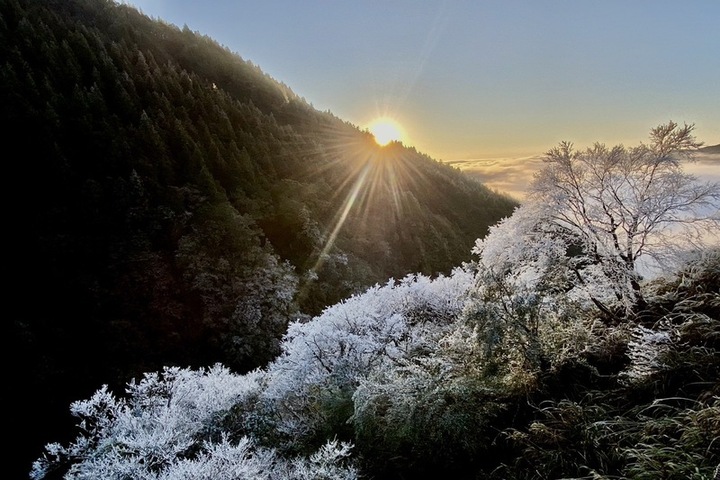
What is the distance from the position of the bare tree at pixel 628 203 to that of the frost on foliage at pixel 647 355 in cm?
230

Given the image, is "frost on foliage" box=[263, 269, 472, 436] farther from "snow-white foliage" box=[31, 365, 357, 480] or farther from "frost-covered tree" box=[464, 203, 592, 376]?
"frost-covered tree" box=[464, 203, 592, 376]

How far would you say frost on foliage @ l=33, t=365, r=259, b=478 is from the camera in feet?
54.0

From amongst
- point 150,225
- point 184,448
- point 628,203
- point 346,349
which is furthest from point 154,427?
point 150,225

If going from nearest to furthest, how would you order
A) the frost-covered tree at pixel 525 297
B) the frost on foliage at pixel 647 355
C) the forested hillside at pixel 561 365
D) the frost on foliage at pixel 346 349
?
the forested hillside at pixel 561 365, the frost on foliage at pixel 647 355, the frost-covered tree at pixel 525 297, the frost on foliage at pixel 346 349

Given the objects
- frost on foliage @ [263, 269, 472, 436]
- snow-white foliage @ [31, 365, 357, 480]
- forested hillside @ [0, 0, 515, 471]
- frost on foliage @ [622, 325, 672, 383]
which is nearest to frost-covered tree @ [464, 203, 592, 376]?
frost on foliage @ [622, 325, 672, 383]

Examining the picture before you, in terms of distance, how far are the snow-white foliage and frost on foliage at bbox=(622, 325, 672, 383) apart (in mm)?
7435

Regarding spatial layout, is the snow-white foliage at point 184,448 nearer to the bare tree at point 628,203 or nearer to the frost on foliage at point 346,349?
the frost on foliage at point 346,349

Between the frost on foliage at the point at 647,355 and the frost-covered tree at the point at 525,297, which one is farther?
the frost-covered tree at the point at 525,297

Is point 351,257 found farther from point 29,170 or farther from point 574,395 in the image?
point 574,395

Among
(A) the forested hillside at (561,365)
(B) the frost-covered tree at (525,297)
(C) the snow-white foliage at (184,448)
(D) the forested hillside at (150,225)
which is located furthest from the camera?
(D) the forested hillside at (150,225)

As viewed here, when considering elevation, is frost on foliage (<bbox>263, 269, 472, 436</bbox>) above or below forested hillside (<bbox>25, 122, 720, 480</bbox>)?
below

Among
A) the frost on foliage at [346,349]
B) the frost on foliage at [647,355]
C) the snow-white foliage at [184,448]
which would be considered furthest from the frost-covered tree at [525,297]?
the snow-white foliage at [184,448]

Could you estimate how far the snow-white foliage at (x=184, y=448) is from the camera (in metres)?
12.7

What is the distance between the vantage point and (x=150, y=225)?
190 ft
